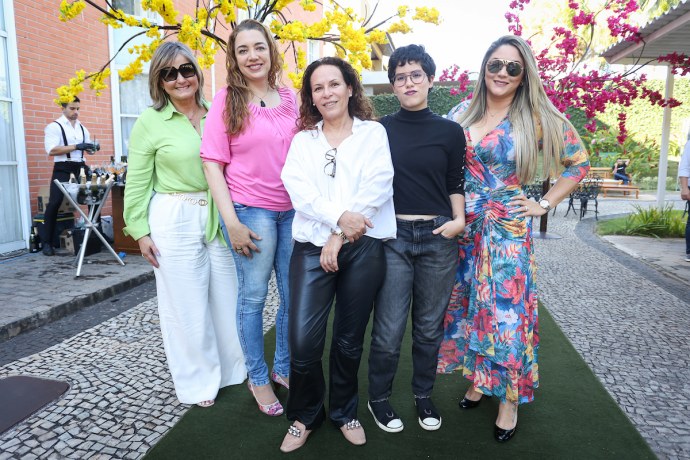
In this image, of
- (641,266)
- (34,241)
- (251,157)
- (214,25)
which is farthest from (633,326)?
(34,241)

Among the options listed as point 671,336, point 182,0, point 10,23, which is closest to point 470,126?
point 671,336

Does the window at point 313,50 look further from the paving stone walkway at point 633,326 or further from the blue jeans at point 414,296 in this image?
the blue jeans at point 414,296

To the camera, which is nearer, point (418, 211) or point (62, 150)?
point (418, 211)

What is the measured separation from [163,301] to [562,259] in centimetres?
628

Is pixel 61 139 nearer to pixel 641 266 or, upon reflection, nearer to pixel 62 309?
pixel 62 309

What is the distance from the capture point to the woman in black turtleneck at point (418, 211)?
250 cm

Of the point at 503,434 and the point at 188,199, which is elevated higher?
the point at 188,199

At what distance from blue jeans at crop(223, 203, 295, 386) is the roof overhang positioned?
5.68 metres

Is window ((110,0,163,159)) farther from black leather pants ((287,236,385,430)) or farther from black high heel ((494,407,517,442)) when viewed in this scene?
black high heel ((494,407,517,442))

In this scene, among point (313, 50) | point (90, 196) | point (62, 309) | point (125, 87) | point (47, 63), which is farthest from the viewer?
point (313, 50)

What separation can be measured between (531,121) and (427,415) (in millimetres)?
1702

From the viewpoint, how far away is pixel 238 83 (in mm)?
2682

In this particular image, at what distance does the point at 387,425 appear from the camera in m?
2.73

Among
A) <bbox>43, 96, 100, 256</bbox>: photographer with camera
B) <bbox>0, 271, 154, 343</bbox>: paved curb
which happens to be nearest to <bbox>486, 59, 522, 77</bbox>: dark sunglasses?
<bbox>0, 271, 154, 343</bbox>: paved curb
